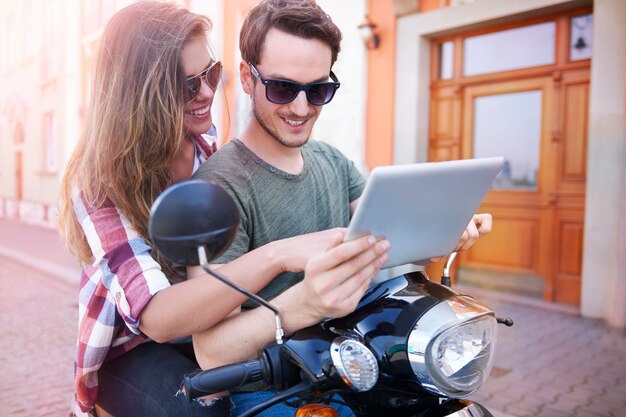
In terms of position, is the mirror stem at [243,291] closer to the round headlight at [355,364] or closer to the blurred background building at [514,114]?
the round headlight at [355,364]

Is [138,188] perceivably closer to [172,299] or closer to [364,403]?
[172,299]

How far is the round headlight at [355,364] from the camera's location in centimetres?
103

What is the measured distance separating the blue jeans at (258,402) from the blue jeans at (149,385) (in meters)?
0.06

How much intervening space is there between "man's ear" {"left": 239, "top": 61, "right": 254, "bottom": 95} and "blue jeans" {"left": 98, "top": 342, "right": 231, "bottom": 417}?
784mm

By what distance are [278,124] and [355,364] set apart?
A: 75 centimetres

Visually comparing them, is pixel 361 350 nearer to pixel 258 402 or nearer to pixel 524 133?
pixel 258 402

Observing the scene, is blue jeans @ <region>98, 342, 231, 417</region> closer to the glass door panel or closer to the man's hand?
the man's hand

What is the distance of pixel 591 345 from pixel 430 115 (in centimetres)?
346

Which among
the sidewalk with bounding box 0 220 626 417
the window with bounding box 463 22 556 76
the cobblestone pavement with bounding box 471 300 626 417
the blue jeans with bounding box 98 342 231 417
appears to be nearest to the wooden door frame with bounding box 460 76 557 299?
the window with bounding box 463 22 556 76

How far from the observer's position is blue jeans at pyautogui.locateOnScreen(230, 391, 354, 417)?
4.07 ft

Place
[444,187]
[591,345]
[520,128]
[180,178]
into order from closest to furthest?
[444,187] < [180,178] < [591,345] < [520,128]

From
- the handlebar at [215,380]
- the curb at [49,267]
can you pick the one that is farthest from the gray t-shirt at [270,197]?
the curb at [49,267]

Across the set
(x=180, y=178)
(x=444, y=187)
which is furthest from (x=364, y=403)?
(x=180, y=178)

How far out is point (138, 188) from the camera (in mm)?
1513
